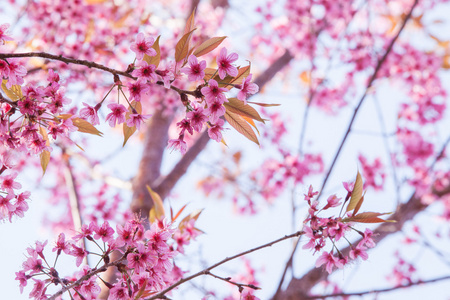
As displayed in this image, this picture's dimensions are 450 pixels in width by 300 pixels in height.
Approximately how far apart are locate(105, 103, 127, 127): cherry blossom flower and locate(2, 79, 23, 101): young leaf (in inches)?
11.7

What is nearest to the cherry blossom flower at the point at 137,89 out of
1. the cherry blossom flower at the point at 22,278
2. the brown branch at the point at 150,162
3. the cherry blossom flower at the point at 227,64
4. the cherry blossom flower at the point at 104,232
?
the cherry blossom flower at the point at 227,64

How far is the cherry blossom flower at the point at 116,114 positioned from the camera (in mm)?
1479

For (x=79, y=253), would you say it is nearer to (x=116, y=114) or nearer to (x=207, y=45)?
(x=116, y=114)

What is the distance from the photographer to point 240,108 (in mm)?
1411

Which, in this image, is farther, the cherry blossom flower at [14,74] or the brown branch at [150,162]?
the brown branch at [150,162]

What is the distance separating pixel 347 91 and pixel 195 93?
17.8 ft

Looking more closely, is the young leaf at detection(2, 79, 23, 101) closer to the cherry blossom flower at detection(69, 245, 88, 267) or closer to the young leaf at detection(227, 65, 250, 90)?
the cherry blossom flower at detection(69, 245, 88, 267)

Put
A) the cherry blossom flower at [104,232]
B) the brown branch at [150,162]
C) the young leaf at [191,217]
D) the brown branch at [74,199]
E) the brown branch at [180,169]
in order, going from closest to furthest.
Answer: the cherry blossom flower at [104,232] → the young leaf at [191,217] → the brown branch at [74,199] → the brown branch at [150,162] → the brown branch at [180,169]

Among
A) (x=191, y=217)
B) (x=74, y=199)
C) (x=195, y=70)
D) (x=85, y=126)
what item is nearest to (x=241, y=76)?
(x=195, y=70)

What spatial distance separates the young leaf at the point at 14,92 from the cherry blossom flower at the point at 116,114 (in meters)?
0.30

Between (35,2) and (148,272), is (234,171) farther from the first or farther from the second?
(148,272)

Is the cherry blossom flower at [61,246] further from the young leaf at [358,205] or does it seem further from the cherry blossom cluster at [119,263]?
the young leaf at [358,205]

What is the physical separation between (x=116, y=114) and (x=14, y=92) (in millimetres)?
342

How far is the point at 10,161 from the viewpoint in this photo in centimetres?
144
